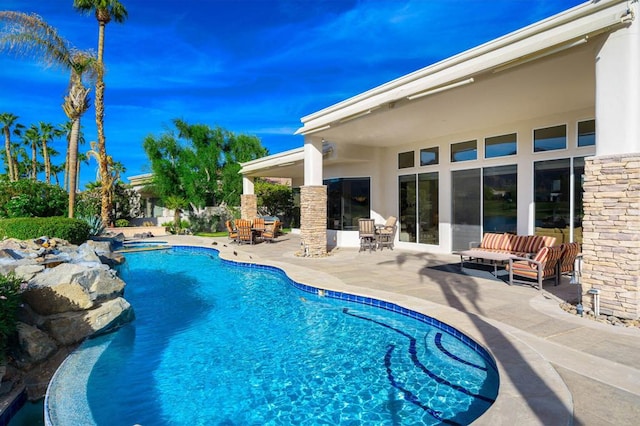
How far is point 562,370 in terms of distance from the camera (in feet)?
11.6

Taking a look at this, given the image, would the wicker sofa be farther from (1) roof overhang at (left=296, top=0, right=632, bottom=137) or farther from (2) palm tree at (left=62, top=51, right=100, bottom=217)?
(2) palm tree at (left=62, top=51, right=100, bottom=217)

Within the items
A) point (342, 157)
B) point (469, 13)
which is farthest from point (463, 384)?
point (469, 13)

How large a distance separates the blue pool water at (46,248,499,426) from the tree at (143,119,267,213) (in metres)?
16.1

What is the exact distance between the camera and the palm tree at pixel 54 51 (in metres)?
13.8

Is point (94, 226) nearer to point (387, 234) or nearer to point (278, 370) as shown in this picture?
point (387, 234)

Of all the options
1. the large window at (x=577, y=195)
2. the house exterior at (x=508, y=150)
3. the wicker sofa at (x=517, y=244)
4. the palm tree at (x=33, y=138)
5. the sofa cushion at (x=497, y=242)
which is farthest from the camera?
the palm tree at (x=33, y=138)

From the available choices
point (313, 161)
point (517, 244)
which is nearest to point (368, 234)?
point (313, 161)

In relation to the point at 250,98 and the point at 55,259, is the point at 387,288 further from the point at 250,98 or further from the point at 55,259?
the point at 250,98

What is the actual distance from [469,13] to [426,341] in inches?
494

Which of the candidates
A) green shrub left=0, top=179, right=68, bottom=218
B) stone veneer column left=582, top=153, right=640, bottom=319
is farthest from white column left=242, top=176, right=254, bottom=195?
stone veneer column left=582, top=153, right=640, bottom=319

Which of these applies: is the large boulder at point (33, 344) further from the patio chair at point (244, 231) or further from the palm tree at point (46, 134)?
the palm tree at point (46, 134)

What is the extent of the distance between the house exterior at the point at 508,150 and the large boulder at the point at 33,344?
7.43 m

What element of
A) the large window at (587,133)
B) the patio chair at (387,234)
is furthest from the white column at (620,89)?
the patio chair at (387,234)

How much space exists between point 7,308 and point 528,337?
637cm
